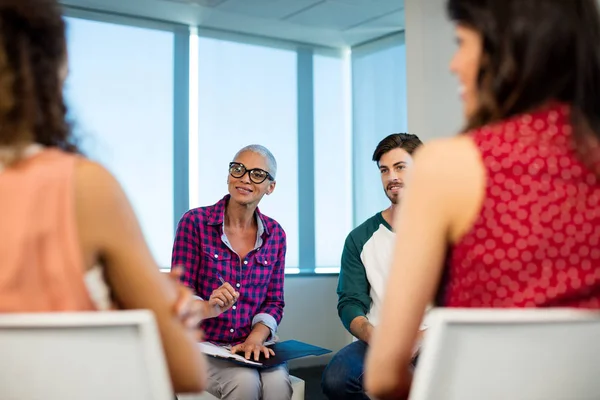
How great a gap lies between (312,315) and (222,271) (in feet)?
8.11

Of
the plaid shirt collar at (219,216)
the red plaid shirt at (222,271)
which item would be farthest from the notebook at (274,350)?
the plaid shirt collar at (219,216)

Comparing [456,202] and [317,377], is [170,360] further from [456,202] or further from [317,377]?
[317,377]

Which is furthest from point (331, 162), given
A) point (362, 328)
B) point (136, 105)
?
point (362, 328)

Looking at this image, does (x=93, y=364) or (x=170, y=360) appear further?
(x=170, y=360)

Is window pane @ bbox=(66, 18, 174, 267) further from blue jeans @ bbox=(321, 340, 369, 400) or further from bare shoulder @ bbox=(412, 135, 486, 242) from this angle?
bare shoulder @ bbox=(412, 135, 486, 242)

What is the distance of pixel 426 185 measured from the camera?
0.84 metres

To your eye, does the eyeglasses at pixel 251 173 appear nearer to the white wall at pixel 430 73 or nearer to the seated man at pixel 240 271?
the seated man at pixel 240 271

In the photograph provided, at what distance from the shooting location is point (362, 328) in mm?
2572

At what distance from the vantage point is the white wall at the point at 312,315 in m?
4.96

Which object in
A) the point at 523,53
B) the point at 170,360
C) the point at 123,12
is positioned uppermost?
the point at 123,12

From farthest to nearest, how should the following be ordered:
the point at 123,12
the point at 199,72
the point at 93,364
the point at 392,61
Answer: the point at 392,61
the point at 199,72
the point at 123,12
the point at 93,364

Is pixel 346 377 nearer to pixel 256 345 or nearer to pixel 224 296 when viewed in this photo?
pixel 256 345

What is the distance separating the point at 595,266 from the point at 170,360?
0.65m

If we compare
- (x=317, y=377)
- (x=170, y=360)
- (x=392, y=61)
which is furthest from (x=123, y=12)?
(x=170, y=360)
